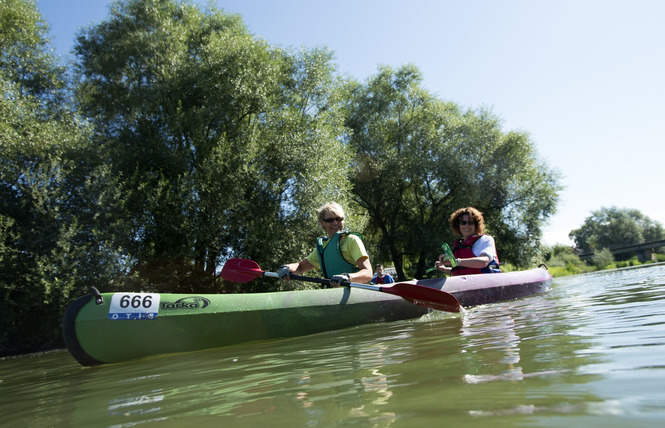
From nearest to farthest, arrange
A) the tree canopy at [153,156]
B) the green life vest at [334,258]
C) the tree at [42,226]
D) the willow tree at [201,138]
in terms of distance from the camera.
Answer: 1. the green life vest at [334,258]
2. the tree at [42,226]
3. the tree canopy at [153,156]
4. the willow tree at [201,138]

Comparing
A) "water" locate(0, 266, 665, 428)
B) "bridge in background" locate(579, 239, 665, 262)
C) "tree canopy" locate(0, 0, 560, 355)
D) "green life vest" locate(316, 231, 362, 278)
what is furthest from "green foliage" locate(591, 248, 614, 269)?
"water" locate(0, 266, 665, 428)

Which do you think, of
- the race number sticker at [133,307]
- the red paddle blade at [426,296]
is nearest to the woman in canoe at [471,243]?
the red paddle blade at [426,296]

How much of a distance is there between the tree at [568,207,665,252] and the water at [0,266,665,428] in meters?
72.7

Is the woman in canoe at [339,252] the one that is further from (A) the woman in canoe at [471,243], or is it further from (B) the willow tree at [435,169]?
(B) the willow tree at [435,169]

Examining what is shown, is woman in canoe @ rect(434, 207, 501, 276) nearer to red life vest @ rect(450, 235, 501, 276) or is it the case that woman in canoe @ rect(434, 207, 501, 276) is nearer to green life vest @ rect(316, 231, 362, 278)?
A: red life vest @ rect(450, 235, 501, 276)

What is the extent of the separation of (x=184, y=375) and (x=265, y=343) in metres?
1.54

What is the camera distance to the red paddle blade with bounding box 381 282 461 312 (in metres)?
4.79

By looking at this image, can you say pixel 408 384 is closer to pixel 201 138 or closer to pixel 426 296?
pixel 426 296

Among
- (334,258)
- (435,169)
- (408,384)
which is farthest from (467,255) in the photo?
(435,169)

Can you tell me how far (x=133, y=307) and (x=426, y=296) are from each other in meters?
2.87

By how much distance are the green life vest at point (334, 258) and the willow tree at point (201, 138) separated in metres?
6.98

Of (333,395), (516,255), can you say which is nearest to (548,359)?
(333,395)

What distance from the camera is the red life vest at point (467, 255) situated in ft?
21.2

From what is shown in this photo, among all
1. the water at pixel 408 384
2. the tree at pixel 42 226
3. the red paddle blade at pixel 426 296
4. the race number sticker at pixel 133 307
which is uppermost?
the tree at pixel 42 226
